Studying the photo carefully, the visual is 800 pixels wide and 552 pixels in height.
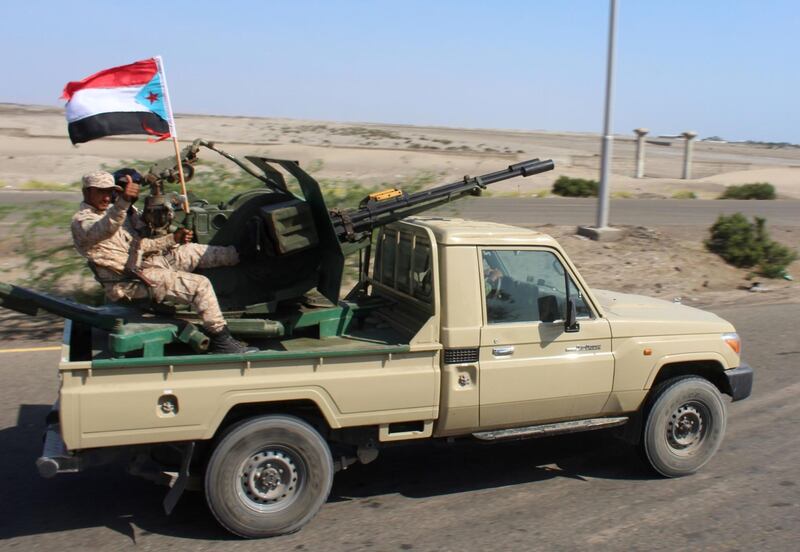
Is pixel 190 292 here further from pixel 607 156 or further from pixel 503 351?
pixel 607 156

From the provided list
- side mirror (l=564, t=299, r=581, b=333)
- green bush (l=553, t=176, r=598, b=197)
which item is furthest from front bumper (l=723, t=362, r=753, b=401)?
green bush (l=553, t=176, r=598, b=197)

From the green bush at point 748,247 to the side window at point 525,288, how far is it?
37.8ft

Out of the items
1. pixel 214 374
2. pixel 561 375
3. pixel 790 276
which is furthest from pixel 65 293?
pixel 790 276

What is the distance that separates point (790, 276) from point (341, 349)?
Result: 43.7 feet

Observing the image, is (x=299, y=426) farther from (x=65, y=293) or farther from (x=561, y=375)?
(x=65, y=293)

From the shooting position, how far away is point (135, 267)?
5.28m

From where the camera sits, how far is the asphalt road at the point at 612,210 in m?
22.0

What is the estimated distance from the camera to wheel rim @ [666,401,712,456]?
5.76m

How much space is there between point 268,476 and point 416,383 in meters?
1.09

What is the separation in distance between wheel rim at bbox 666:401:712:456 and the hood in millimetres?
574

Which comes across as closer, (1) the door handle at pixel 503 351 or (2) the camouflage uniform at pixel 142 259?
(2) the camouflage uniform at pixel 142 259

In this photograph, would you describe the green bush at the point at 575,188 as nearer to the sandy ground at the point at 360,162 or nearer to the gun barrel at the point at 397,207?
the sandy ground at the point at 360,162

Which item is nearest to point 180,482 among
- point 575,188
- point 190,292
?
point 190,292

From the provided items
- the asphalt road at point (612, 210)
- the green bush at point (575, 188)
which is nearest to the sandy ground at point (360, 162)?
the green bush at point (575, 188)
